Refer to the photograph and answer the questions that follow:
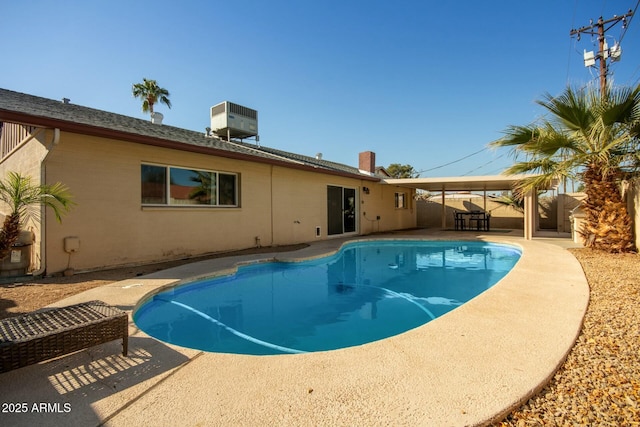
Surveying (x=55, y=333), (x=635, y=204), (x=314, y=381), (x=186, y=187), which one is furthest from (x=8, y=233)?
(x=635, y=204)

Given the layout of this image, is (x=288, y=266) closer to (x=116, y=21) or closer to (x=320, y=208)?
(x=320, y=208)

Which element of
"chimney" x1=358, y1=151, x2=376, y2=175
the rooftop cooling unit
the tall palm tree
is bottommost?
"chimney" x1=358, y1=151, x2=376, y2=175

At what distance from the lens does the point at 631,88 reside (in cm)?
687

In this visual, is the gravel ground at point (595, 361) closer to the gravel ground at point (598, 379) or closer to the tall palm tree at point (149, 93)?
the gravel ground at point (598, 379)

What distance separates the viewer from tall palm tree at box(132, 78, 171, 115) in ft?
77.9

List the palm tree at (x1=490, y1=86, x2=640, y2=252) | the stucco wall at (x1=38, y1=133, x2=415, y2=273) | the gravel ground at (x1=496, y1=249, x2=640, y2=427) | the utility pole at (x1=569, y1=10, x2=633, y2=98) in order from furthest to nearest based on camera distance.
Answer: the utility pole at (x1=569, y1=10, x2=633, y2=98)
the palm tree at (x1=490, y1=86, x2=640, y2=252)
the stucco wall at (x1=38, y1=133, x2=415, y2=273)
the gravel ground at (x1=496, y1=249, x2=640, y2=427)

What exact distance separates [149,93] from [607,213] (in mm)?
27775

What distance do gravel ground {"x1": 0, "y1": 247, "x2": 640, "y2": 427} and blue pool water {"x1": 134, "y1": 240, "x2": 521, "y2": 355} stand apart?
73.0 inches

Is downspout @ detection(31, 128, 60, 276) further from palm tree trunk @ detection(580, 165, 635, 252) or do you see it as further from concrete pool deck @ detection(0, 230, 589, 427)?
palm tree trunk @ detection(580, 165, 635, 252)

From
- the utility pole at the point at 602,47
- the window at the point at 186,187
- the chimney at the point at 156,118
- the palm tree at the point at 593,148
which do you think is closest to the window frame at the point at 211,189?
the window at the point at 186,187

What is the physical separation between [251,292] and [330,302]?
166 cm

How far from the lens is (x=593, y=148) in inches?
304

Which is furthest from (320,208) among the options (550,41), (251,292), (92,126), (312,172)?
(550,41)

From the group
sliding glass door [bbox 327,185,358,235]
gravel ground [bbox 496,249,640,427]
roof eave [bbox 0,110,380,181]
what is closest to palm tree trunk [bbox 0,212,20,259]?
roof eave [bbox 0,110,380,181]
